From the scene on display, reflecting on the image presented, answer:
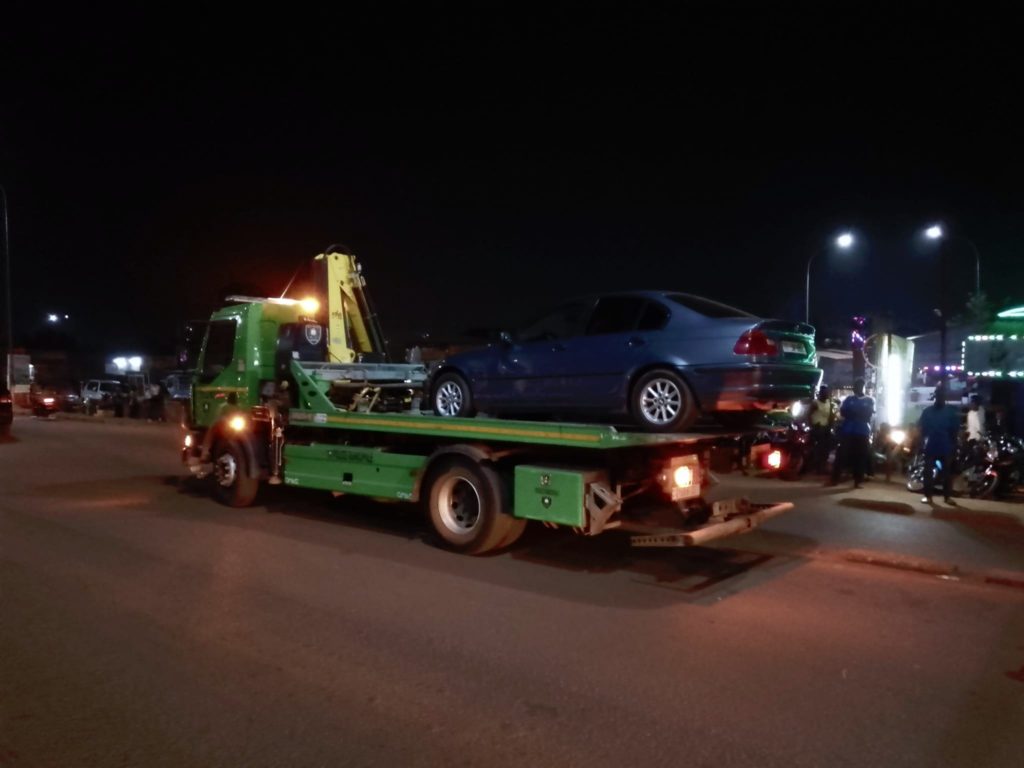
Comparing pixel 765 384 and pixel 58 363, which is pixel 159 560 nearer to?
pixel 765 384

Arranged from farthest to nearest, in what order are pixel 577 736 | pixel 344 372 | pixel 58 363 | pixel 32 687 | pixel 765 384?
pixel 58 363 < pixel 344 372 < pixel 765 384 < pixel 32 687 < pixel 577 736

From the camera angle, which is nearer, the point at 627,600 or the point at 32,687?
the point at 32,687

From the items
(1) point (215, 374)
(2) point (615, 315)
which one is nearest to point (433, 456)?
(2) point (615, 315)

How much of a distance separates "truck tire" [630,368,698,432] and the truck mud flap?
3.00ft

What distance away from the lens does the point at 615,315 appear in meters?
8.51

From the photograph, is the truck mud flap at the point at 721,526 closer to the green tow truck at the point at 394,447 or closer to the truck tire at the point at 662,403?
the green tow truck at the point at 394,447

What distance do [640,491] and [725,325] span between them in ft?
5.55

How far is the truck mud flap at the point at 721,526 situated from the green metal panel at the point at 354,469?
2414 mm

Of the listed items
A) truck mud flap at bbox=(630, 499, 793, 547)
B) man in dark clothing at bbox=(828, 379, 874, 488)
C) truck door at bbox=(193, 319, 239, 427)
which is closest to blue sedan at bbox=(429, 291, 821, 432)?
truck mud flap at bbox=(630, 499, 793, 547)

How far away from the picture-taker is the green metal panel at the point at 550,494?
732 cm

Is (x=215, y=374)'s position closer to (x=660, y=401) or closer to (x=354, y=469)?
(x=354, y=469)

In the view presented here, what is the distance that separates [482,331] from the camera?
360 inches

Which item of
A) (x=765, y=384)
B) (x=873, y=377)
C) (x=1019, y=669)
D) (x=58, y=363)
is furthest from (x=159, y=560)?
(x=58, y=363)

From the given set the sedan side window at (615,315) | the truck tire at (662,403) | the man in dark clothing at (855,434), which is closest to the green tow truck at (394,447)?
the truck tire at (662,403)
